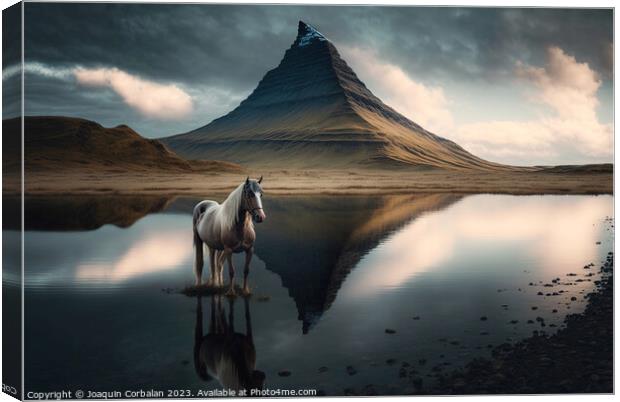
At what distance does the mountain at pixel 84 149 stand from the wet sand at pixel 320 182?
0.44ft

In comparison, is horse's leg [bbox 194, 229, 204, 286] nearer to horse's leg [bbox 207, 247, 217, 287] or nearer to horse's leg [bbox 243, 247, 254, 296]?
horse's leg [bbox 207, 247, 217, 287]

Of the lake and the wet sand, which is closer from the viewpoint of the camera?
the lake

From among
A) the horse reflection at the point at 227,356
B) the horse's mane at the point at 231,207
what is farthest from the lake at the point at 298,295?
the horse's mane at the point at 231,207

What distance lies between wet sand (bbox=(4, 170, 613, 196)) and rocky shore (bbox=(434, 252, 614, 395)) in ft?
6.60

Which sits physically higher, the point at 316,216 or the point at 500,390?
the point at 316,216

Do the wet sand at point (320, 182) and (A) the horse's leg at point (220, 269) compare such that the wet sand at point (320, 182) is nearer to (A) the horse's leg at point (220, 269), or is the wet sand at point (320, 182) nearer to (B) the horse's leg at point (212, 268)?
(B) the horse's leg at point (212, 268)

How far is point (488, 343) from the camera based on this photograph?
305 inches

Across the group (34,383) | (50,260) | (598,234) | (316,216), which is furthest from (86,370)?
(598,234)

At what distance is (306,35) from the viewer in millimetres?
8234

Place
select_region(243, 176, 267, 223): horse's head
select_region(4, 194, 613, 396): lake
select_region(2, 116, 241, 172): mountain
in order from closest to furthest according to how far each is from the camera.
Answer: select_region(243, 176, 267, 223): horse's head → select_region(4, 194, 613, 396): lake → select_region(2, 116, 241, 172): mountain

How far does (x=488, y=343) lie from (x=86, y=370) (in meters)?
5.38

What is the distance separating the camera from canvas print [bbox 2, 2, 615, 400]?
7.41 meters

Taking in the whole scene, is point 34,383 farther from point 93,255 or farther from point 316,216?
point 316,216

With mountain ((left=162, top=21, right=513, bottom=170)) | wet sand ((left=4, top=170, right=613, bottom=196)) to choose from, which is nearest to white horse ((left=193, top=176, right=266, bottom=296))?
wet sand ((left=4, top=170, right=613, bottom=196))
